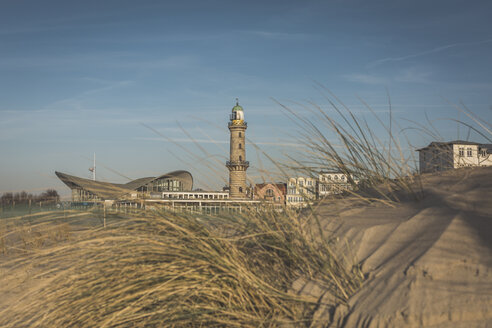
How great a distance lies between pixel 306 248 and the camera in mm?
1571

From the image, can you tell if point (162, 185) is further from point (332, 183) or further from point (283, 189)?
point (332, 183)

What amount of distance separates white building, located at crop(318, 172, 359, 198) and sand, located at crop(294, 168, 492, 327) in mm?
604

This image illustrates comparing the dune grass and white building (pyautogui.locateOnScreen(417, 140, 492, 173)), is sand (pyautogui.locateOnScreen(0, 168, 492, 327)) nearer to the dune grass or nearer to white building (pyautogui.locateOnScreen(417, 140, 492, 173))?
the dune grass

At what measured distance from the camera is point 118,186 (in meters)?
11.5

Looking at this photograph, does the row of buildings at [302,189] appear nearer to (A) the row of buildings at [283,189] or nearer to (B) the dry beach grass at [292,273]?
(A) the row of buildings at [283,189]

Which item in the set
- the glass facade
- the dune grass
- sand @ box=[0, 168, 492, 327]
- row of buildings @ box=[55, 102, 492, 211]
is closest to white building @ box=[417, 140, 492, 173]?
row of buildings @ box=[55, 102, 492, 211]

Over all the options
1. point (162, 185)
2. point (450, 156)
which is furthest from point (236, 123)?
point (450, 156)

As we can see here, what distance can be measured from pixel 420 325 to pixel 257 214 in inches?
39.0

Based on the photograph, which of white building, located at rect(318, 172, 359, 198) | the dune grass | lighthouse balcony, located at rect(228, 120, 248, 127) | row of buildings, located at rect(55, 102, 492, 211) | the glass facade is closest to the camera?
the dune grass

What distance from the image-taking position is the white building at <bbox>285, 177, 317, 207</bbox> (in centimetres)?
210

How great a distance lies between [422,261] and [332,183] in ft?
3.88

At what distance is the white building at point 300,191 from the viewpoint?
2100 mm

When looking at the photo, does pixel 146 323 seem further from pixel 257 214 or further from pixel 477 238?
pixel 477 238

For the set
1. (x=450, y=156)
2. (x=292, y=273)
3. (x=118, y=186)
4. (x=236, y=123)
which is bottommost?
(x=292, y=273)
